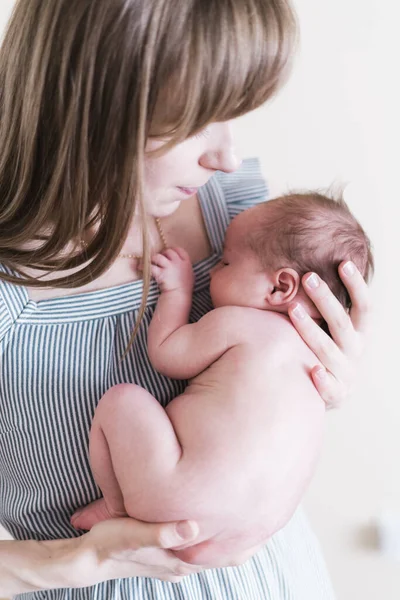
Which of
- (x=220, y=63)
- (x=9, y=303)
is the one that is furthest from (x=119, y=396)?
(x=220, y=63)

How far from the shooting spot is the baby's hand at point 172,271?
1029mm

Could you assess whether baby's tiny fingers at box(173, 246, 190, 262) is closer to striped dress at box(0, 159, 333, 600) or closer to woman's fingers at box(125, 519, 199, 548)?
striped dress at box(0, 159, 333, 600)

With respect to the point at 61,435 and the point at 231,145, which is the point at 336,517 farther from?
the point at 231,145

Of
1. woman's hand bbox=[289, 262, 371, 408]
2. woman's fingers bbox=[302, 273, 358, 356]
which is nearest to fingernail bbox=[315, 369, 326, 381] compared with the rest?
woman's hand bbox=[289, 262, 371, 408]

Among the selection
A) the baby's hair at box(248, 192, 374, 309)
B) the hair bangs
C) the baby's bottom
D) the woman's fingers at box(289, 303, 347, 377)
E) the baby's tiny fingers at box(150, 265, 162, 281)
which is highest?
the hair bangs

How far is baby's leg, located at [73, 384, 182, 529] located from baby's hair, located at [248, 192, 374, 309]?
0.31 metres

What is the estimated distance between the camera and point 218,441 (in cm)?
86

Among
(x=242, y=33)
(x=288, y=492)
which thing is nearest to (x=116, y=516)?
(x=288, y=492)

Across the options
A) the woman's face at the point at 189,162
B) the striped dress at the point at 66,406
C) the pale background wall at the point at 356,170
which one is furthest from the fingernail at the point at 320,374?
the pale background wall at the point at 356,170

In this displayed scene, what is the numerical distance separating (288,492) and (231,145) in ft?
1.63

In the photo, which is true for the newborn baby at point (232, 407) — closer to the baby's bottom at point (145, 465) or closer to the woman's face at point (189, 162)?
the baby's bottom at point (145, 465)

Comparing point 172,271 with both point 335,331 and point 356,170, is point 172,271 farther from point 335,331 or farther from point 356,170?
point 356,170

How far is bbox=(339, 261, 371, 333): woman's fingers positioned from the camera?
3.36ft

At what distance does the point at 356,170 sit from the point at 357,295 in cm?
49
